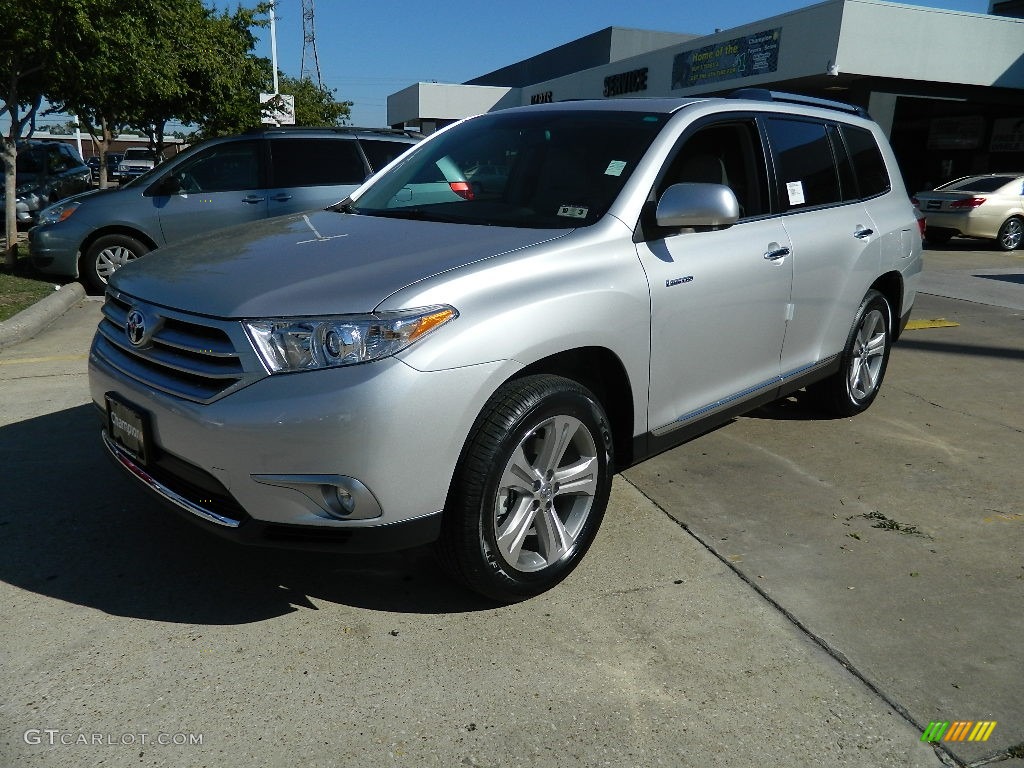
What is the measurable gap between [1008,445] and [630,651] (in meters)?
3.33

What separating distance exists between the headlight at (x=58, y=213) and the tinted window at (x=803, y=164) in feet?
25.6

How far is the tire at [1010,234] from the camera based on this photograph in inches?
655

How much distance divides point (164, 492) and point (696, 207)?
217 centimetres

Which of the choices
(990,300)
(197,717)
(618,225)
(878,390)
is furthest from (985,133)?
(197,717)

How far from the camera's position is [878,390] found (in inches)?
227

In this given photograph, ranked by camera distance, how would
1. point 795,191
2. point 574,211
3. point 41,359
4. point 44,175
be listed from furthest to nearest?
point 44,175
point 41,359
point 795,191
point 574,211

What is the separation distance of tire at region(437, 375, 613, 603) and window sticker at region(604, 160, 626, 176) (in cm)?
98

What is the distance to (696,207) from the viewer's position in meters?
3.23

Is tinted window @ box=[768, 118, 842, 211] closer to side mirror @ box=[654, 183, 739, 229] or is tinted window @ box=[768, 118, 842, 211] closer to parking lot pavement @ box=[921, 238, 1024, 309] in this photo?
side mirror @ box=[654, 183, 739, 229]

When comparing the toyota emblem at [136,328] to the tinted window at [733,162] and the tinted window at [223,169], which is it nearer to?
the tinted window at [733,162]

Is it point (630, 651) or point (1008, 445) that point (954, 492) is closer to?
point (1008, 445)

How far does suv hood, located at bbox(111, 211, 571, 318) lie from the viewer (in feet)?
8.73

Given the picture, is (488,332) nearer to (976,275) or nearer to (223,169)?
(223,169)

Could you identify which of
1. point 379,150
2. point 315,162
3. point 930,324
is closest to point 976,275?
point 930,324
